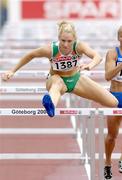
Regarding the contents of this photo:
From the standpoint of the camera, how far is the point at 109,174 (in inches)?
338

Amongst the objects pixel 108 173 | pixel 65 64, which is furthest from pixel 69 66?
pixel 108 173

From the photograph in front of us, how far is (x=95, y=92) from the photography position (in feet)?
27.0

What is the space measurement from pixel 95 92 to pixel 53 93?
568 mm

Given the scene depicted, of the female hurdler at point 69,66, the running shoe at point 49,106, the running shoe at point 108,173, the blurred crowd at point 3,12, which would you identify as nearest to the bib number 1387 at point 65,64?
the female hurdler at point 69,66

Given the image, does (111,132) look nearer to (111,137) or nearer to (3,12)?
(111,137)

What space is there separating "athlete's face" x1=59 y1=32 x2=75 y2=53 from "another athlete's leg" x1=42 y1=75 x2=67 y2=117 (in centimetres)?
35

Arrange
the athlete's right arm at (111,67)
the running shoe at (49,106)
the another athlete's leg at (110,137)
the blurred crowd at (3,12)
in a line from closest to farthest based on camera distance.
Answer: the running shoe at (49,106) < the athlete's right arm at (111,67) < the another athlete's leg at (110,137) < the blurred crowd at (3,12)

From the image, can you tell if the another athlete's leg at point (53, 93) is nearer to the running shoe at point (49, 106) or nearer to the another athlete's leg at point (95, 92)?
the running shoe at point (49, 106)

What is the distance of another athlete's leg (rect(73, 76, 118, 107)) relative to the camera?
8180mm

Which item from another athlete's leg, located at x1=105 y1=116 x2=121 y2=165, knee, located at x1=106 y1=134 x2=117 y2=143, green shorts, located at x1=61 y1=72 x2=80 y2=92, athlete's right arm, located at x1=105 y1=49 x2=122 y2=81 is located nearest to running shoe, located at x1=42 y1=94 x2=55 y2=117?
green shorts, located at x1=61 y1=72 x2=80 y2=92

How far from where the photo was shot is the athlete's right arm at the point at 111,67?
8.06 meters

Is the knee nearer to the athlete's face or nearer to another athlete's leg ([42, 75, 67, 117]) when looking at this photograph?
another athlete's leg ([42, 75, 67, 117])

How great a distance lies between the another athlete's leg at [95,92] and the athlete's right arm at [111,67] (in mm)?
155

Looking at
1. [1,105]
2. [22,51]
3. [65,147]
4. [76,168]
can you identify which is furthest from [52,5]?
[76,168]
